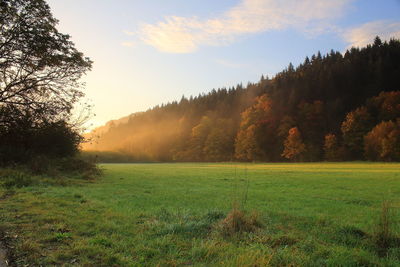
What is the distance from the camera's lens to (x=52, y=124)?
2434 cm

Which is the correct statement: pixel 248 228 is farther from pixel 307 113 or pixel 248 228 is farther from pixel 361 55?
pixel 361 55

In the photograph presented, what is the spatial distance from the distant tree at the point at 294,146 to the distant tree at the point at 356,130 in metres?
10.7

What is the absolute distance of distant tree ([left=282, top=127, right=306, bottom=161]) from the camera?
76625 millimetres

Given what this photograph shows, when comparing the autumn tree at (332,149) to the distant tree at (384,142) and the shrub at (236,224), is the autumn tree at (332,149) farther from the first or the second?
the shrub at (236,224)

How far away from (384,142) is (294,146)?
21.3m

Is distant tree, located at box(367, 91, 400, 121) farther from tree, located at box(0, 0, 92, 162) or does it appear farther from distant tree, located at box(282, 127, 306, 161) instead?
tree, located at box(0, 0, 92, 162)

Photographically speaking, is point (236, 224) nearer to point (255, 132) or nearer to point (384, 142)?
point (384, 142)

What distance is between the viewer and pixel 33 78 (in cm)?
2241

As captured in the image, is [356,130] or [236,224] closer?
[236,224]

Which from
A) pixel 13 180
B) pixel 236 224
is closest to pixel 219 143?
pixel 13 180

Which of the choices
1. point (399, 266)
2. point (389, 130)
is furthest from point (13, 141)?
point (389, 130)

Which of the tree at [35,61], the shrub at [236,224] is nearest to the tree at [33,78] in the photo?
the tree at [35,61]

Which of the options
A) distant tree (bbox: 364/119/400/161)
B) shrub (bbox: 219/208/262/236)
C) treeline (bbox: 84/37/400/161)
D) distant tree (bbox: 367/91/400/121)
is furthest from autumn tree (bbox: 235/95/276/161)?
shrub (bbox: 219/208/262/236)

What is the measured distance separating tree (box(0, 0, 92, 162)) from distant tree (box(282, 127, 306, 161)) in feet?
208
